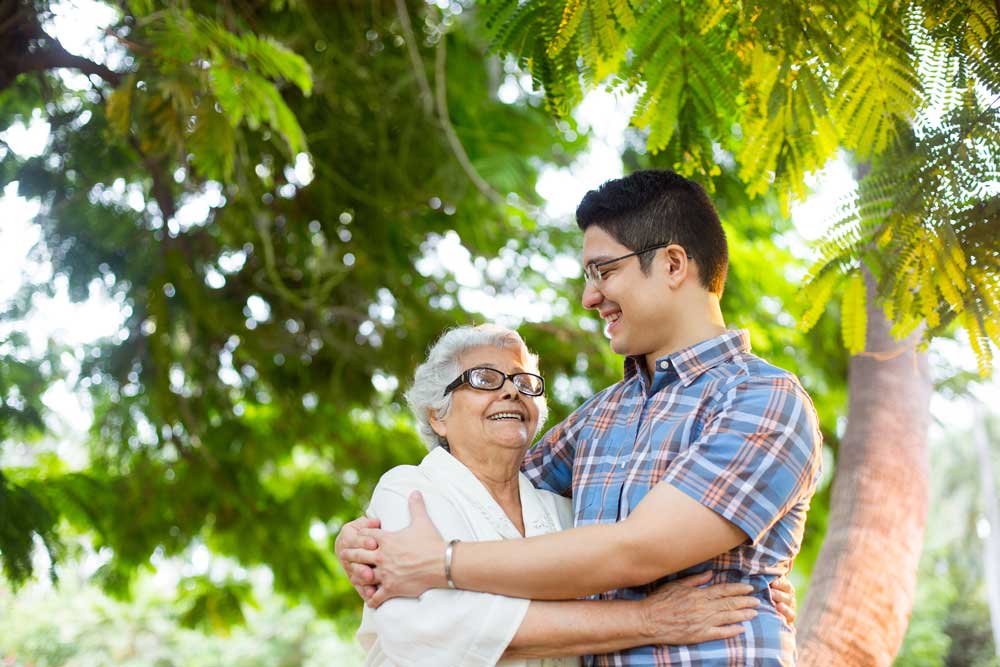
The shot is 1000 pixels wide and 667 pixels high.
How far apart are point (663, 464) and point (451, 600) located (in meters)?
0.60

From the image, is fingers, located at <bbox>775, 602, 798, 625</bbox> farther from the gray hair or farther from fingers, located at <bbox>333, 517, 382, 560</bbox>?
fingers, located at <bbox>333, 517, 382, 560</bbox>

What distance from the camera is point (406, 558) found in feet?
7.67

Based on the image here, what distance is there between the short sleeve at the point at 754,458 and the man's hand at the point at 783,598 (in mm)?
302

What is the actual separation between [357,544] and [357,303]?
14.2ft

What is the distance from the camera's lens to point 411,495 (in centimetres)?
252

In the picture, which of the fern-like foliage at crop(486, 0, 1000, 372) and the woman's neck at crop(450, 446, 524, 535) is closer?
the fern-like foliage at crop(486, 0, 1000, 372)

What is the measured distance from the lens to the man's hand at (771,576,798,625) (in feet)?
7.95

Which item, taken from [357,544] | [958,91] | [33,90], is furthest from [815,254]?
[33,90]

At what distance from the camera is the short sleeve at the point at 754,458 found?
212 centimetres

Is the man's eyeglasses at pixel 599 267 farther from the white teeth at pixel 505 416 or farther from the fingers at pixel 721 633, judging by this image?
the fingers at pixel 721 633

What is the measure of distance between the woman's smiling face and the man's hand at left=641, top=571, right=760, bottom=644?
0.72 m

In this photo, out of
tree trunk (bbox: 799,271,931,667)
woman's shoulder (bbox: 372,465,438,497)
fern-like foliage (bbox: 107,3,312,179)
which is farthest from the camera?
tree trunk (bbox: 799,271,931,667)

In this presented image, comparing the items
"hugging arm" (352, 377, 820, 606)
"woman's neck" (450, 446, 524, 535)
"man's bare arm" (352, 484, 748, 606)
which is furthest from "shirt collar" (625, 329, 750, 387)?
"woman's neck" (450, 446, 524, 535)

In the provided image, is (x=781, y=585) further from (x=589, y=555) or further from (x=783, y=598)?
(x=589, y=555)
